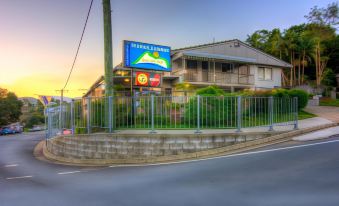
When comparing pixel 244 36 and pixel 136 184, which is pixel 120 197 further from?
pixel 244 36

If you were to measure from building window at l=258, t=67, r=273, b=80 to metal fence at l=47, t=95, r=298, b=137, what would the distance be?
19356mm

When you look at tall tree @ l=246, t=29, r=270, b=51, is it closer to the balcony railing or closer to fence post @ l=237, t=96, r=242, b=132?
the balcony railing

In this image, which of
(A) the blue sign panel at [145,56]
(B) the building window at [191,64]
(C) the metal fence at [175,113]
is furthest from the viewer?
(B) the building window at [191,64]

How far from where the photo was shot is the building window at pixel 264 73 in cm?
2892

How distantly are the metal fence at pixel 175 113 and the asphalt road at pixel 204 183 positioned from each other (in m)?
2.33

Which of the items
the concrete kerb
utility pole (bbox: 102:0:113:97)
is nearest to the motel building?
utility pole (bbox: 102:0:113:97)

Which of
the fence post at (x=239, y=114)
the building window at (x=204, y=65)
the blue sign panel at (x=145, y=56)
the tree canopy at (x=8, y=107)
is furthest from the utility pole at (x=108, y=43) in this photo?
the tree canopy at (x=8, y=107)

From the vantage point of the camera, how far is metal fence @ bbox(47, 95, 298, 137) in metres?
9.31

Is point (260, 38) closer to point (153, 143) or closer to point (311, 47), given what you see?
point (311, 47)

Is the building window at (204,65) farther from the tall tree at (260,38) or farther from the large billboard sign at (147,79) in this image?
the tall tree at (260,38)

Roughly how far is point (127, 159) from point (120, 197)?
148 inches

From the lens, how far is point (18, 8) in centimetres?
1490

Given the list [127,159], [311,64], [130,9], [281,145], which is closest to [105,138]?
[127,159]

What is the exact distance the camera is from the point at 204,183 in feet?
17.1
